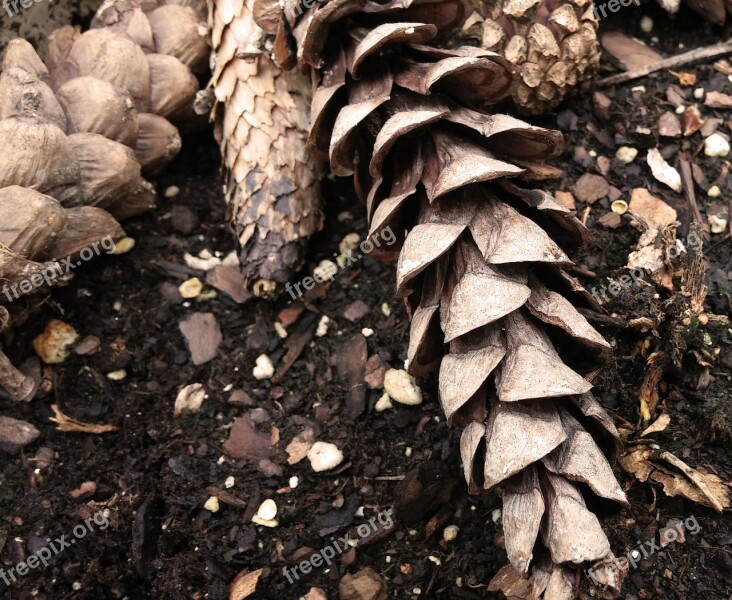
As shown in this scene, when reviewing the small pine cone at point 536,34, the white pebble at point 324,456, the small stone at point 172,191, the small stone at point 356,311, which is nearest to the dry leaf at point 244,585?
the white pebble at point 324,456

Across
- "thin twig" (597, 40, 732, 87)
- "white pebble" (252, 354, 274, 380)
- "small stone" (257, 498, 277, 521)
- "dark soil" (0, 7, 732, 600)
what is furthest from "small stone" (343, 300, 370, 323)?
"thin twig" (597, 40, 732, 87)

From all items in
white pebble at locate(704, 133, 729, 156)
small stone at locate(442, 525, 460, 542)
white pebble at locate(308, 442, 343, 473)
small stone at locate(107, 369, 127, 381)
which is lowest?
small stone at locate(442, 525, 460, 542)

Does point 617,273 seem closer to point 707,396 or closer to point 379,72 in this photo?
point 707,396

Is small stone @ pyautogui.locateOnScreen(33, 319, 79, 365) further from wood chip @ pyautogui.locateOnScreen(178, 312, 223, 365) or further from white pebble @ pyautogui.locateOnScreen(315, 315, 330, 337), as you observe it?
white pebble @ pyautogui.locateOnScreen(315, 315, 330, 337)

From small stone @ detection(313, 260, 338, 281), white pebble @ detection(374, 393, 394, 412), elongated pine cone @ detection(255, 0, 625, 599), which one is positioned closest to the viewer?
elongated pine cone @ detection(255, 0, 625, 599)

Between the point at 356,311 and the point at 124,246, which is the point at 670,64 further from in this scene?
the point at 124,246

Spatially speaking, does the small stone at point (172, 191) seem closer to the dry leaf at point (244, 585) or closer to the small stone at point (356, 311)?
the small stone at point (356, 311)
